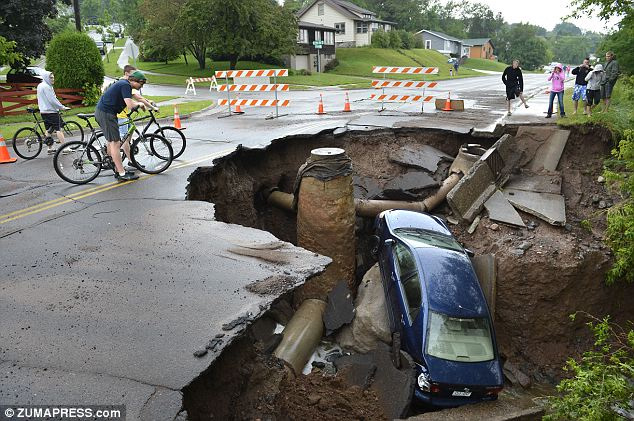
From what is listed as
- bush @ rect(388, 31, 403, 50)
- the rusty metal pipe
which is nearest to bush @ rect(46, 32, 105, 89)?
the rusty metal pipe

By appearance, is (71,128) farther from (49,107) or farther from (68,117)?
(68,117)

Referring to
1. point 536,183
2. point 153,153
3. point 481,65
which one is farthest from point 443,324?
point 481,65

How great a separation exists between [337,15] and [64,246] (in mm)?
66469

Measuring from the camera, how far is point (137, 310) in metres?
4.57

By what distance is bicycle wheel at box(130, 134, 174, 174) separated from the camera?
923 cm

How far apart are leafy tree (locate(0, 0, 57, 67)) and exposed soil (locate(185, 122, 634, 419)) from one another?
17.9 m

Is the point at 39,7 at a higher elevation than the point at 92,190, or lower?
higher

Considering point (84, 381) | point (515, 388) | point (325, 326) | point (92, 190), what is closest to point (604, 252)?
point (515, 388)

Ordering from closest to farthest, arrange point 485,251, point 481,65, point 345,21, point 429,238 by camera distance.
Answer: point 429,238, point 485,251, point 345,21, point 481,65

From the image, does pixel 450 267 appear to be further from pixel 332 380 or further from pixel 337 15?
pixel 337 15

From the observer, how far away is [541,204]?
1034 centimetres

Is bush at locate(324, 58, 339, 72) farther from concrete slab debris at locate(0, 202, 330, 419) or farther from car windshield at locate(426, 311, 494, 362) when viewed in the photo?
car windshield at locate(426, 311, 494, 362)

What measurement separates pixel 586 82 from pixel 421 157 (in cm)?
687

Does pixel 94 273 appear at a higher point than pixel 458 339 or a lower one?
higher
